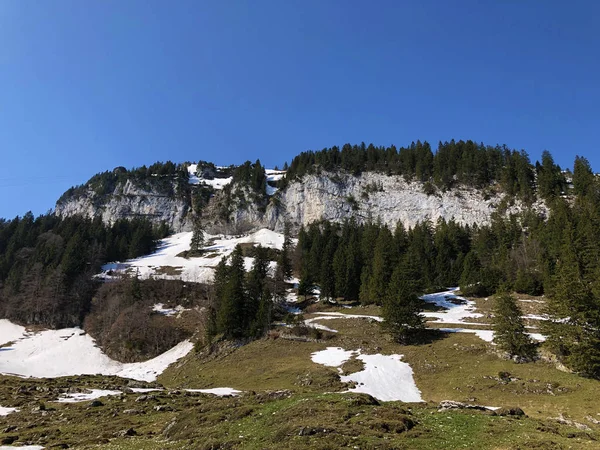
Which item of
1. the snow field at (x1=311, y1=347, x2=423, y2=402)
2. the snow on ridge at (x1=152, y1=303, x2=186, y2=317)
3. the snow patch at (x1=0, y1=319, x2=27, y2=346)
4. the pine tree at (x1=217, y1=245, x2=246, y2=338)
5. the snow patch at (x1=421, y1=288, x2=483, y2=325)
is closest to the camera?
the snow field at (x1=311, y1=347, x2=423, y2=402)

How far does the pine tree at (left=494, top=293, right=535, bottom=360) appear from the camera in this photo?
114ft

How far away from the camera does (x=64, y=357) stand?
210 ft

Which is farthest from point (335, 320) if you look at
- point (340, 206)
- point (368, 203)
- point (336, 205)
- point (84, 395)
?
point (336, 205)

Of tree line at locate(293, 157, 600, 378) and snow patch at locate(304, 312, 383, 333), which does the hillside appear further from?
snow patch at locate(304, 312, 383, 333)

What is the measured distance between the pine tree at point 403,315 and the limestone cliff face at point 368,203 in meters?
89.1

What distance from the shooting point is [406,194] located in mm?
144250

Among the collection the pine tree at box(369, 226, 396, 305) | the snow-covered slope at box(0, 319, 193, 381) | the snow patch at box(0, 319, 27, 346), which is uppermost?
the pine tree at box(369, 226, 396, 305)

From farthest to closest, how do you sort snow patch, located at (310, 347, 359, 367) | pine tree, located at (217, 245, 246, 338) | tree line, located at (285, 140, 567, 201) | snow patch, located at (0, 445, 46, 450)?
A: tree line, located at (285, 140, 567, 201) → pine tree, located at (217, 245, 246, 338) → snow patch, located at (310, 347, 359, 367) → snow patch, located at (0, 445, 46, 450)

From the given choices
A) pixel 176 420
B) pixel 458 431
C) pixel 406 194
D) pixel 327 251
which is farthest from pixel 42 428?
pixel 406 194

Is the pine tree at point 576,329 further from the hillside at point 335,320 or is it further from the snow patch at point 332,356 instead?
the snow patch at point 332,356

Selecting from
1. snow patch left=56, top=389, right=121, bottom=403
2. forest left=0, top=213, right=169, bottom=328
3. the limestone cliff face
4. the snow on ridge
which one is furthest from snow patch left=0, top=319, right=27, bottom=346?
the limestone cliff face

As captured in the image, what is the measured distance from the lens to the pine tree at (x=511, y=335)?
34.7 m

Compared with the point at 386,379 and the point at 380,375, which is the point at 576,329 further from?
the point at 380,375

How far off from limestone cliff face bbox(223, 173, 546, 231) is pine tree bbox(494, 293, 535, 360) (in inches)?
3781
